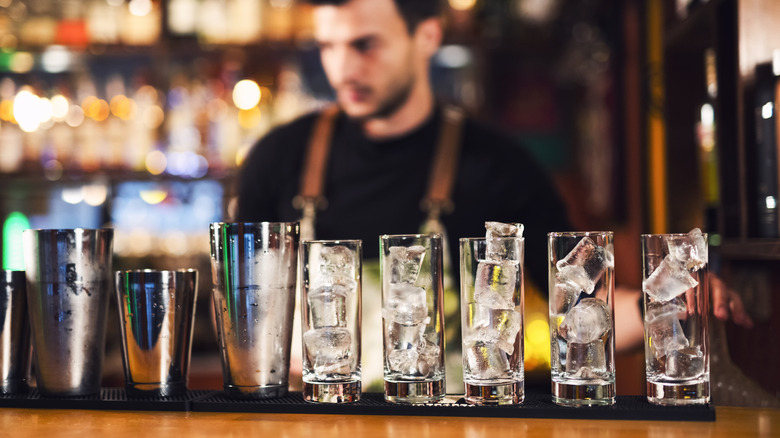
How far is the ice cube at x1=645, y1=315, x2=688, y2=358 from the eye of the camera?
918 mm

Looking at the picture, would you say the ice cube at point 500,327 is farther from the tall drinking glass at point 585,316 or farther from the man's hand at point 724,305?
the man's hand at point 724,305

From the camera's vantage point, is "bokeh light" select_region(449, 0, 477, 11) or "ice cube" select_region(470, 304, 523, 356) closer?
"ice cube" select_region(470, 304, 523, 356)

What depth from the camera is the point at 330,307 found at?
98 cm

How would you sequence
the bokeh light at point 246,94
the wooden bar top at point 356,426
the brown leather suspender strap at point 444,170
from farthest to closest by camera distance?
the bokeh light at point 246,94 → the brown leather suspender strap at point 444,170 → the wooden bar top at point 356,426

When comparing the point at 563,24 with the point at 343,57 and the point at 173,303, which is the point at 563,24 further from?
the point at 173,303

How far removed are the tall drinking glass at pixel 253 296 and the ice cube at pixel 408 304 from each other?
0.15m

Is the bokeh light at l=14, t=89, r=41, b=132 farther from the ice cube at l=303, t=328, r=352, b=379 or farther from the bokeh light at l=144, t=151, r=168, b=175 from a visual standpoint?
the ice cube at l=303, t=328, r=352, b=379

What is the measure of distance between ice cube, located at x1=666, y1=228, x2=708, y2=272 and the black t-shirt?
47.0 inches

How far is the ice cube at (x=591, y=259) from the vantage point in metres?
0.92

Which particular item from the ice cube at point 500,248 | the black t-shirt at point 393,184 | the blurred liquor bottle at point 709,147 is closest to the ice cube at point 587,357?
the ice cube at point 500,248

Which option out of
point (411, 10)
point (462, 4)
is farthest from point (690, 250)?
point (462, 4)

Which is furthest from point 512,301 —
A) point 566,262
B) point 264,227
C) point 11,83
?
point 11,83

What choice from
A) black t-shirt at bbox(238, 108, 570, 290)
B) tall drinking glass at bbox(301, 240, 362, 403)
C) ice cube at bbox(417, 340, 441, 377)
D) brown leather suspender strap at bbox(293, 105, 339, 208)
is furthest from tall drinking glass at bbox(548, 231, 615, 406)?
brown leather suspender strap at bbox(293, 105, 339, 208)

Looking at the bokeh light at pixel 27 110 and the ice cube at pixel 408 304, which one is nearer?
the ice cube at pixel 408 304
